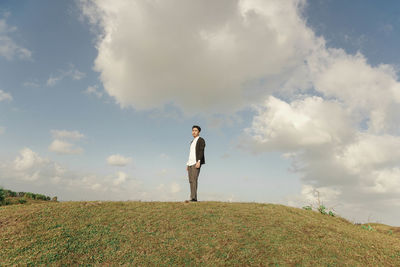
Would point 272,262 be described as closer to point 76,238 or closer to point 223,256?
point 223,256

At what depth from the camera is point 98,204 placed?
1126cm

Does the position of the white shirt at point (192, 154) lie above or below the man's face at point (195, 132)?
below

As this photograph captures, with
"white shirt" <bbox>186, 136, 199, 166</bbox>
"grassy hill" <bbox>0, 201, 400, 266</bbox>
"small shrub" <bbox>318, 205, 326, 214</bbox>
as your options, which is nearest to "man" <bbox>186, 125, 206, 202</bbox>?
"white shirt" <bbox>186, 136, 199, 166</bbox>

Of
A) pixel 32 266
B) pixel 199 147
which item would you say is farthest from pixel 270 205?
pixel 32 266

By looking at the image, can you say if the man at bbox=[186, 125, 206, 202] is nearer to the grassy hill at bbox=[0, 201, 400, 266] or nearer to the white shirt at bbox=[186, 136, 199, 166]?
the white shirt at bbox=[186, 136, 199, 166]

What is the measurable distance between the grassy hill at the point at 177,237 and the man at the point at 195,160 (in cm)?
99

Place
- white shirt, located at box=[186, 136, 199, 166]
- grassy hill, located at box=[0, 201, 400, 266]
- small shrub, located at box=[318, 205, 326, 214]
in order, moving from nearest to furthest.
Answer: grassy hill, located at box=[0, 201, 400, 266] < white shirt, located at box=[186, 136, 199, 166] < small shrub, located at box=[318, 205, 326, 214]

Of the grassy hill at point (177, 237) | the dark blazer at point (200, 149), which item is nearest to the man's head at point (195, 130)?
the dark blazer at point (200, 149)

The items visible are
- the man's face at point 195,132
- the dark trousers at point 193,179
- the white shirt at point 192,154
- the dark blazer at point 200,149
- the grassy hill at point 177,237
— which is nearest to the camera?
the grassy hill at point 177,237

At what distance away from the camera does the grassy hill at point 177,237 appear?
25.6 feet

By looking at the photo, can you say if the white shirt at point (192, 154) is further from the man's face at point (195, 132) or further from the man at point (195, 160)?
the man's face at point (195, 132)

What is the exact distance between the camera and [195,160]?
12.6 metres

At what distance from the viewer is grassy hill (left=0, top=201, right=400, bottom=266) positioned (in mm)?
7797

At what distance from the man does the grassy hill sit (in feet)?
3.25
